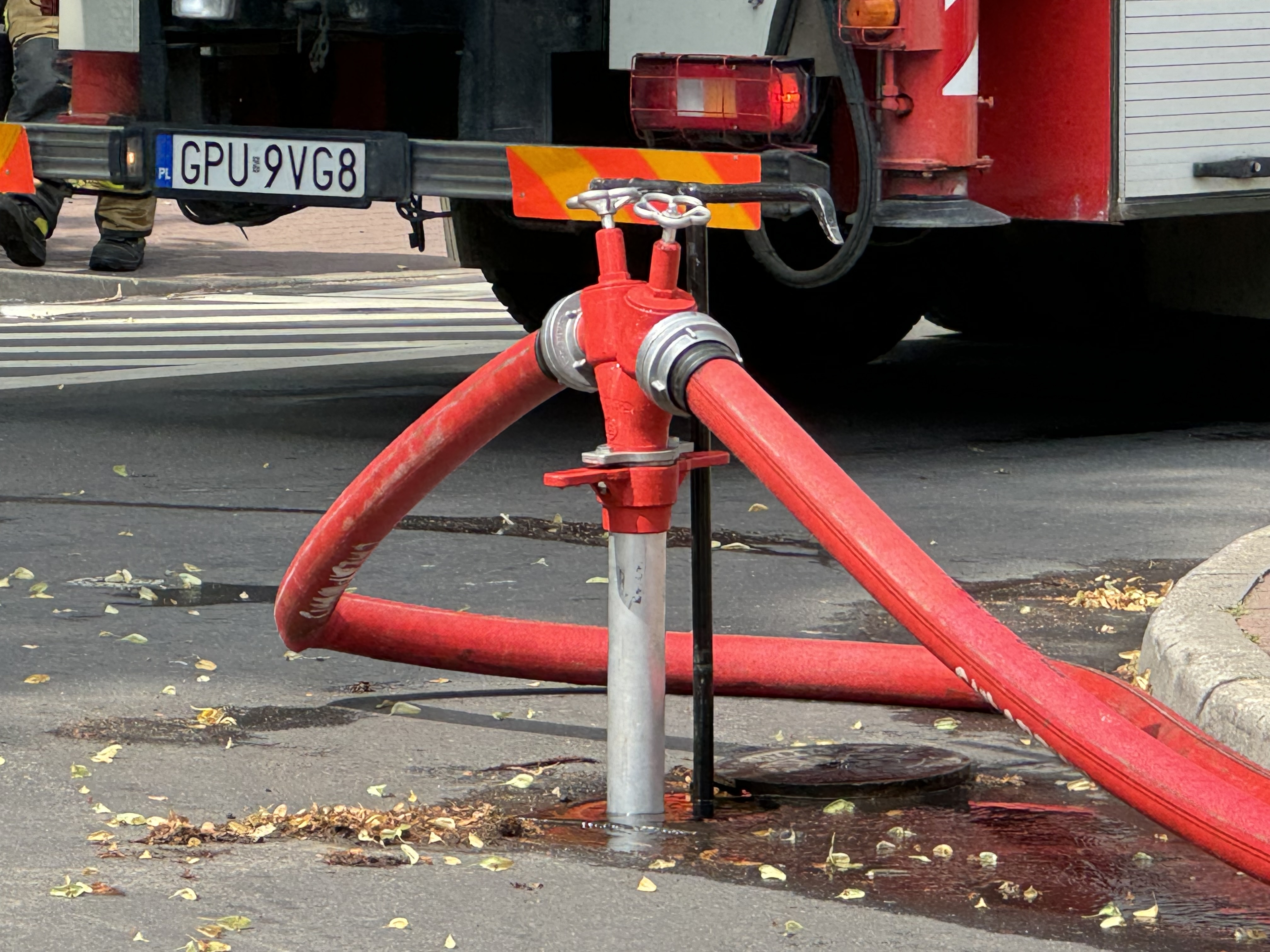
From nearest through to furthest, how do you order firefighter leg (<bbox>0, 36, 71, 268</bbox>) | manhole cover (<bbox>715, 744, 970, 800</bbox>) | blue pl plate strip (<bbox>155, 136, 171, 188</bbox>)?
manhole cover (<bbox>715, 744, 970, 800</bbox>) → blue pl plate strip (<bbox>155, 136, 171, 188</bbox>) → firefighter leg (<bbox>0, 36, 71, 268</bbox>)

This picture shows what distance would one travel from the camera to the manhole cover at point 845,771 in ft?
13.1

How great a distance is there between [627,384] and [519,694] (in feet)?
4.38

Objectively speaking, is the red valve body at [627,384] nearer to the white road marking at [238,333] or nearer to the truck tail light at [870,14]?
the truck tail light at [870,14]

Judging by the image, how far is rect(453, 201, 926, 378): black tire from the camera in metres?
9.48

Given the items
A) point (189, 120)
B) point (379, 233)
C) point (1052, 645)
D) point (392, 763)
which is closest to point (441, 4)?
point (189, 120)

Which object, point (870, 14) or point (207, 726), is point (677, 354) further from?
point (870, 14)

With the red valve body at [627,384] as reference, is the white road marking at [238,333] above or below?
below

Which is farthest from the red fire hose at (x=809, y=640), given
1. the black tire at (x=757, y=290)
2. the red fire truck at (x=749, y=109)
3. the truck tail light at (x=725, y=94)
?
the black tire at (x=757, y=290)

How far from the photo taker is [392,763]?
423 centimetres

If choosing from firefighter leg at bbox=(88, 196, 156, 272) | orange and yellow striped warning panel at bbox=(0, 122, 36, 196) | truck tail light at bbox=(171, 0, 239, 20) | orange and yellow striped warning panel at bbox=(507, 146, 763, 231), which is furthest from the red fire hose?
firefighter leg at bbox=(88, 196, 156, 272)

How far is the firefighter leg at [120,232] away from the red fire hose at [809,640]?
411 inches

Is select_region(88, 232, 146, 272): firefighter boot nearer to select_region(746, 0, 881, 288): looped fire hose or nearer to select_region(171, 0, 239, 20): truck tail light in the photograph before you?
select_region(171, 0, 239, 20): truck tail light

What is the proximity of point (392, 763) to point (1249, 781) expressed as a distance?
1527mm

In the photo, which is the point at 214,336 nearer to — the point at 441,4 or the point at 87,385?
the point at 87,385
